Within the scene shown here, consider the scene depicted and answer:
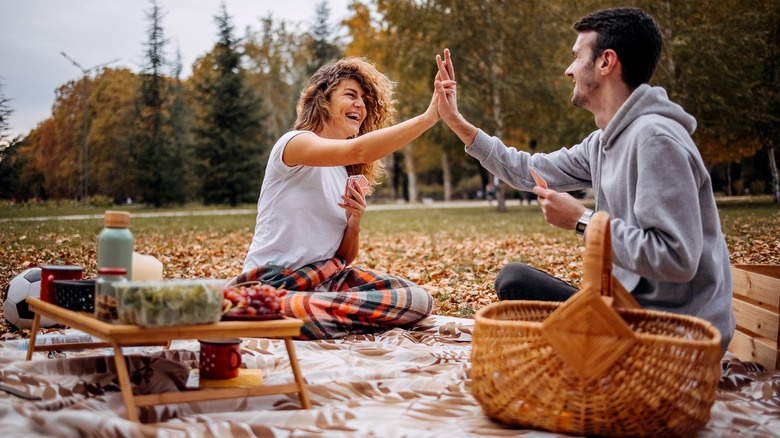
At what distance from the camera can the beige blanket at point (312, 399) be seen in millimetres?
2066

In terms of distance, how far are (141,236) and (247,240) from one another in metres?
1.89

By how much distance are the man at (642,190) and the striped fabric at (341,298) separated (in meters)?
0.91

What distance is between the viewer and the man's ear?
258cm

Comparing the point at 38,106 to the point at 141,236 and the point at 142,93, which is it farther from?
the point at 142,93

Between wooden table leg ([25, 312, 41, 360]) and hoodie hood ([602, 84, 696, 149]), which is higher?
hoodie hood ([602, 84, 696, 149])

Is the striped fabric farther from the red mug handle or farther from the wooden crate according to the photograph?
the wooden crate

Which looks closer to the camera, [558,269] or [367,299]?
[367,299]

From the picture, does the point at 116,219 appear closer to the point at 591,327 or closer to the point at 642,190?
the point at 591,327

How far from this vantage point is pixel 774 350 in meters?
2.92

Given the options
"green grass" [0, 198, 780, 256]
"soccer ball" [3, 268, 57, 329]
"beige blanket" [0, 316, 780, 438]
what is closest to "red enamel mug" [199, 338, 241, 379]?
"beige blanket" [0, 316, 780, 438]

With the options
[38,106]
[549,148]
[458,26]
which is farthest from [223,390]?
[549,148]

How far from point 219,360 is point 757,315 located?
100 inches

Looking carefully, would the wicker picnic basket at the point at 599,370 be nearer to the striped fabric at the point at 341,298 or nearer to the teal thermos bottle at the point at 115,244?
the teal thermos bottle at the point at 115,244

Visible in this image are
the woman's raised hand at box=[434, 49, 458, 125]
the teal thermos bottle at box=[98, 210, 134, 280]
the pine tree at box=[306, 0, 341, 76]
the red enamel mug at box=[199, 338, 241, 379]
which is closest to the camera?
the teal thermos bottle at box=[98, 210, 134, 280]
